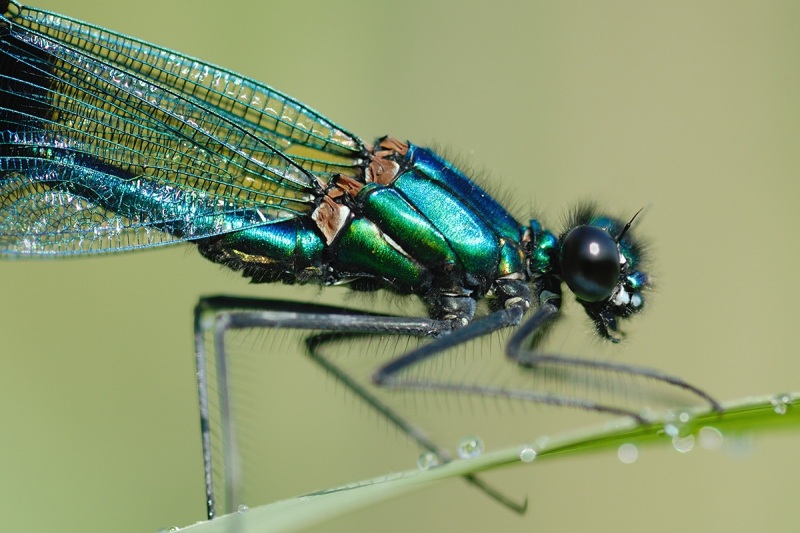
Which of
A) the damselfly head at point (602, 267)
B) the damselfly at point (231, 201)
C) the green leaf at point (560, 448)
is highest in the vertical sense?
the damselfly at point (231, 201)

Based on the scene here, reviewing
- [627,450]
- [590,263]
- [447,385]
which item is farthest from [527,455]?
[590,263]

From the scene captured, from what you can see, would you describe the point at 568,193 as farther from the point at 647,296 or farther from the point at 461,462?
the point at 461,462

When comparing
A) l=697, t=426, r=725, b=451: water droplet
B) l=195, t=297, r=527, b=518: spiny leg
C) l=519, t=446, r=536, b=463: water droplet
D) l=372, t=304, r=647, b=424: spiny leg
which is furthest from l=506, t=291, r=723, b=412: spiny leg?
l=519, t=446, r=536, b=463: water droplet

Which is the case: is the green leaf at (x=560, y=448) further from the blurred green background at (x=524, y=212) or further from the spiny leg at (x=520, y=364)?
the blurred green background at (x=524, y=212)

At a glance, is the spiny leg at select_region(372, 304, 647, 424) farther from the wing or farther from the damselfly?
the wing

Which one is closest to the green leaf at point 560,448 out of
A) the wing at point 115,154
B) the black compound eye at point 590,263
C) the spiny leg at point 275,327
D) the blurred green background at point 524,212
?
the spiny leg at point 275,327

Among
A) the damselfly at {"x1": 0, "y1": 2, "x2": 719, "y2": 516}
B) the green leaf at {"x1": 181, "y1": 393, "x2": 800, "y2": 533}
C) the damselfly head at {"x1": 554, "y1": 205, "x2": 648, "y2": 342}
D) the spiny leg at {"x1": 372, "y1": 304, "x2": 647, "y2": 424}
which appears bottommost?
the green leaf at {"x1": 181, "y1": 393, "x2": 800, "y2": 533}

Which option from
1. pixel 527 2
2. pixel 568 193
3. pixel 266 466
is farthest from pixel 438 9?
pixel 266 466
